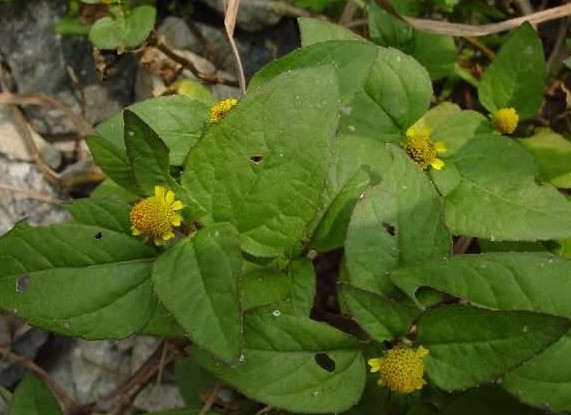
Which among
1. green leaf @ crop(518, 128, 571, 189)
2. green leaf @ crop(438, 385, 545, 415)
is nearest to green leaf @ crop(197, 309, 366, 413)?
green leaf @ crop(438, 385, 545, 415)

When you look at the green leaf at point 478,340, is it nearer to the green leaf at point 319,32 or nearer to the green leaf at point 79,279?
the green leaf at point 79,279

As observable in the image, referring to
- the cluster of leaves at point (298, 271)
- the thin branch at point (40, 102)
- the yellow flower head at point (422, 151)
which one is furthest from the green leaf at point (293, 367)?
the thin branch at point (40, 102)

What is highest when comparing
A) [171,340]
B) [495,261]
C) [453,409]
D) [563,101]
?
[495,261]

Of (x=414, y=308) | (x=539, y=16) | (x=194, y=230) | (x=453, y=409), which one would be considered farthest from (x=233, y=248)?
(x=539, y=16)

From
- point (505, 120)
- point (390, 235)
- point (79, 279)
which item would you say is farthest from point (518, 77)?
point (79, 279)

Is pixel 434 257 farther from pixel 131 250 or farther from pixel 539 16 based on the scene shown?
pixel 539 16

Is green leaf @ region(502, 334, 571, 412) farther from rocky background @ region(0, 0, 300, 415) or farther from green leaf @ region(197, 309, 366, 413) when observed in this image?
rocky background @ region(0, 0, 300, 415)
